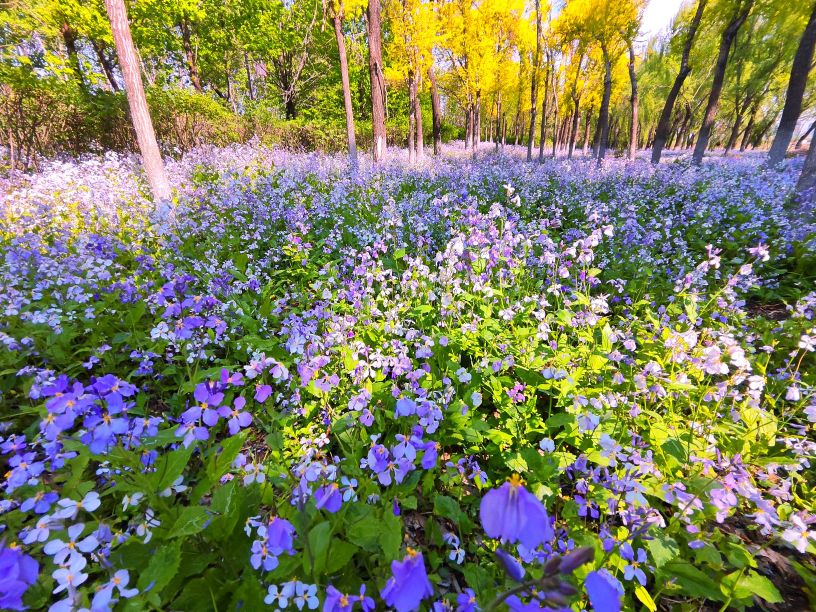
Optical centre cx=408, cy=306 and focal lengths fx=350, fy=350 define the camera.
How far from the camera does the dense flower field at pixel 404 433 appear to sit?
1.27 m

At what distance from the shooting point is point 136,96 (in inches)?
245

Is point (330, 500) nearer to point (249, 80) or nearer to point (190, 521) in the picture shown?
point (190, 521)

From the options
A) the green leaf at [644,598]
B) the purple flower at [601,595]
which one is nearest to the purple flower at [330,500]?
the purple flower at [601,595]

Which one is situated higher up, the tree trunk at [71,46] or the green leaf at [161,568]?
the tree trunk at [71,46]

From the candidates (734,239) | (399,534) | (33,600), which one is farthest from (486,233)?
(734,239)

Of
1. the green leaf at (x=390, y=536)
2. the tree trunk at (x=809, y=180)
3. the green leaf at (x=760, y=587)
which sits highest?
the tree trunk at (x=809, y=180)

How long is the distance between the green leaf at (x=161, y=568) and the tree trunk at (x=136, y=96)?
7033 mm

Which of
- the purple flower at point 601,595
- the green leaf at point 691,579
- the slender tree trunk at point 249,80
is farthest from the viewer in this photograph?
the slender tree trunk at point 249,80

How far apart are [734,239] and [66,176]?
1273 cm

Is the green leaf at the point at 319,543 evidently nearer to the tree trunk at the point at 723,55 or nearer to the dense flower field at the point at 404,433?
the dense flower field at the point at 404,433

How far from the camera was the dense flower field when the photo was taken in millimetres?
1274

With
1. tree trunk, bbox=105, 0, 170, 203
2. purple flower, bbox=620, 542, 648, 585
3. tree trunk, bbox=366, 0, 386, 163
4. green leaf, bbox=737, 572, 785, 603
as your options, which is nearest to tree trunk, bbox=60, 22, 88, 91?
tree trunk, bbox=366, 0, 386, 163

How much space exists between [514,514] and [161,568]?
47.7 inches

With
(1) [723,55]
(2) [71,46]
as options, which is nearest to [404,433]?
(1) [723,55]
